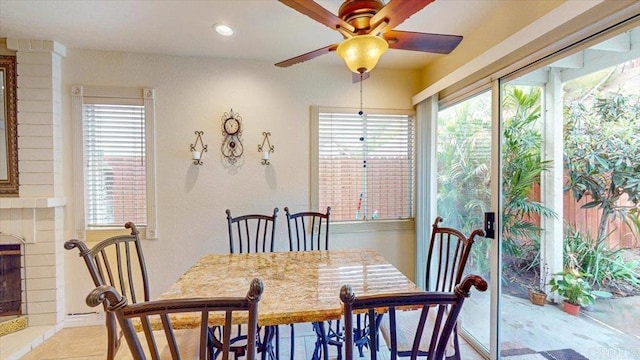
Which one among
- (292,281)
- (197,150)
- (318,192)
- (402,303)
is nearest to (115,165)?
(197,150)

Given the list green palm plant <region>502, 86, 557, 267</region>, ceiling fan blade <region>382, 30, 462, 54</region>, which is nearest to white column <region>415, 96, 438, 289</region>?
green palm plant <region>502, 86, 557, 267</region>

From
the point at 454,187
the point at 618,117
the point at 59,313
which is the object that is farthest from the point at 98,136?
the point at 618,117

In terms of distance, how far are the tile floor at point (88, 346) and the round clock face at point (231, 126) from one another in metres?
2.02

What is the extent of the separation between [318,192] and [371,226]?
0.71m

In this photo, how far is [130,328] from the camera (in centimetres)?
82

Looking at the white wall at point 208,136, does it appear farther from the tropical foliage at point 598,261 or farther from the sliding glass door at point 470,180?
the tropical foliage at point 598,261

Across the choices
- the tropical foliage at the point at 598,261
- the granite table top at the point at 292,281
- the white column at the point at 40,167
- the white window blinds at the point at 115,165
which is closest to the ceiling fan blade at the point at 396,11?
the granite table top at the point at 292,281

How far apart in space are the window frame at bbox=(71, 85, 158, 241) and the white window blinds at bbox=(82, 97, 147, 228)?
5 cm

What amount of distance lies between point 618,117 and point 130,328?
2.32 m

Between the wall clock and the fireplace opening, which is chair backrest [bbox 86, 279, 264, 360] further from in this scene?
the fireplace opening

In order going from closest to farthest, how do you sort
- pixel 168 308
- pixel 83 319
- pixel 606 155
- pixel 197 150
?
pixel 168 308
pixel 606 155
pixel 83 319
pixel 197 150

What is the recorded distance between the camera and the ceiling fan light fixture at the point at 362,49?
140 centimetres

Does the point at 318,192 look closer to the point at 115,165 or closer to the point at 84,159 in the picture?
the point at 115,165

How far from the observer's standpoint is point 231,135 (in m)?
3.03
